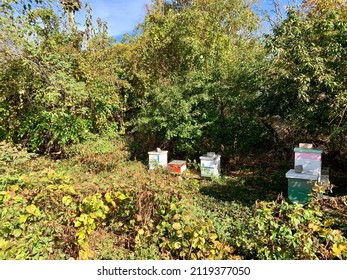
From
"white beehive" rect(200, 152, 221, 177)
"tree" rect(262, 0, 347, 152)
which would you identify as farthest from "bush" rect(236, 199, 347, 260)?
"white beehive" rect(200, 152, 221, 177)

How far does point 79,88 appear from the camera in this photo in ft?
20.6

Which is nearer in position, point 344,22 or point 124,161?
point 344,22

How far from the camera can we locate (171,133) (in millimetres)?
6207

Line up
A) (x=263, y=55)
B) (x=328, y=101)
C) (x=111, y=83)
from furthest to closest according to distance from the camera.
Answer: (x=111, y=83), (x=263, y=55), (x=328, y=101)

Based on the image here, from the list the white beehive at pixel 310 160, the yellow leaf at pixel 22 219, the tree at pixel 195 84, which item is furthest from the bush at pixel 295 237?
the tree at pixel 195 84

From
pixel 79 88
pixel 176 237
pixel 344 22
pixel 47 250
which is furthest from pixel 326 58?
pixel 79 88

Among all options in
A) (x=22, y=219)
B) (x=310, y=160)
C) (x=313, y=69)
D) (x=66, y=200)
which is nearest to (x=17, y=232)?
(x=22, y=219)

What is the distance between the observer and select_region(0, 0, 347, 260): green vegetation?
7.72 feet

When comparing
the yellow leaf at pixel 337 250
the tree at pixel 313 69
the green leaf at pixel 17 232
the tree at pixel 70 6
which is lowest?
the green leaf at pixel 17 232

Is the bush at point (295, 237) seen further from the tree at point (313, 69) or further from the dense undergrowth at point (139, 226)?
the tree at point (313, 69)

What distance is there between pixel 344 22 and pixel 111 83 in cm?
590

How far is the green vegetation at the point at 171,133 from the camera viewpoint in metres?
2.35

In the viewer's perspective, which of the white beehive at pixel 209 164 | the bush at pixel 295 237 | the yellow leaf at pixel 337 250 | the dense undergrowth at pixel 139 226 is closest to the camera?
the yellow leaf at pixel 337 250

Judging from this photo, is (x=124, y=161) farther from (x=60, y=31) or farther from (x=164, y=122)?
(x=60, y=31)
